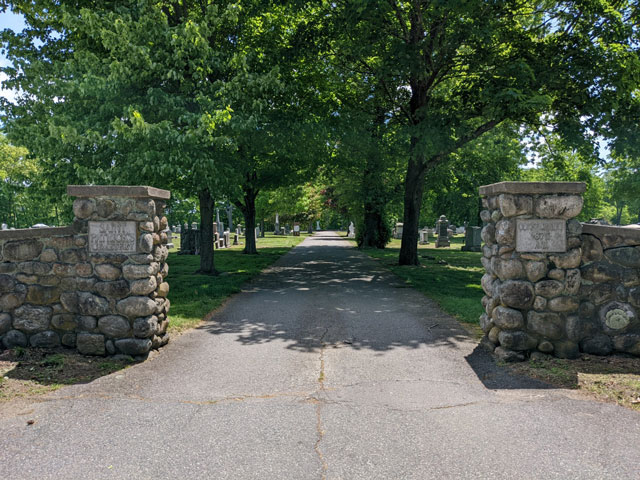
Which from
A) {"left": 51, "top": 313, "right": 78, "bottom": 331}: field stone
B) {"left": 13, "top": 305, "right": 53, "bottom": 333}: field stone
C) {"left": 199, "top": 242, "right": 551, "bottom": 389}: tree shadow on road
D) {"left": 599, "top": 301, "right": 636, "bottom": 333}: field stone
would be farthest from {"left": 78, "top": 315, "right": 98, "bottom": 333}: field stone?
{"left": 599, "top": 301, "right": 636, "bottom": 333}: field stone

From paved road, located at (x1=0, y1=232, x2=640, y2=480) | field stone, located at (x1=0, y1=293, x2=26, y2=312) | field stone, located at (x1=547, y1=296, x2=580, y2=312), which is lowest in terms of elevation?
paved road, located at (x1=0, y1=232, x2=640, y2=480)

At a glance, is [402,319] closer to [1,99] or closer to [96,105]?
[96,105]

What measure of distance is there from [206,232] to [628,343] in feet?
34.7

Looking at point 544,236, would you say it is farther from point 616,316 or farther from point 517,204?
point 616,316

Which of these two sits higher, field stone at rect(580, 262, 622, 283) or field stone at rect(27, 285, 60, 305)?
field stone at rect(580, 262, 622, 283)

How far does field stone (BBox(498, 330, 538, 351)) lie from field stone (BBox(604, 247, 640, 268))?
136cm

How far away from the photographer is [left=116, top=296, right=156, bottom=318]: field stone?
529 cm

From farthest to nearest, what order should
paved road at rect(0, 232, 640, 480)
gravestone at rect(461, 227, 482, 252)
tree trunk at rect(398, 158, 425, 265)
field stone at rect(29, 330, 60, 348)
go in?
gravestone at rect(461, 227, 482, 252)
tree trunk at rect(398, 158, 425, 265)
field stone at rect(29, 330, 60, 348)
paved road at rect(0, 232, 640, 480)

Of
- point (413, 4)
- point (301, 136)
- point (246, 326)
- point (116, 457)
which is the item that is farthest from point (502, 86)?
point (116, 457)

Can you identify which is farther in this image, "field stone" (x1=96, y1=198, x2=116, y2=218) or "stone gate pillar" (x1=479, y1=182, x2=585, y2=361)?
"field stone" (x1=96, y1=198, x2=116, y2=218)

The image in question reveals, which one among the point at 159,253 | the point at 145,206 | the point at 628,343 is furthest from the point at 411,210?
the point at 145,206

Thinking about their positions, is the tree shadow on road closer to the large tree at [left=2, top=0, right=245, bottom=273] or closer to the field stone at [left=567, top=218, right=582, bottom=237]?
the field stone at [left=567, top=218, right=582, bottom=237]

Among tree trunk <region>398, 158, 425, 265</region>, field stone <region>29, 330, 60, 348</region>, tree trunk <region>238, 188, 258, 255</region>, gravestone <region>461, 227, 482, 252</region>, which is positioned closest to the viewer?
field stone <region>29, 330, 60, 348</region>

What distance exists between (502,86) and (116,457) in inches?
461
